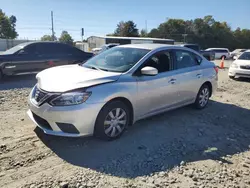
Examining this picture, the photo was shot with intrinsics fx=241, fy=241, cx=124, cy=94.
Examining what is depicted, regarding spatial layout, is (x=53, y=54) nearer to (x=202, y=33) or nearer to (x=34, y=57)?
(x=34, y=57)

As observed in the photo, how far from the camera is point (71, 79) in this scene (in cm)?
383

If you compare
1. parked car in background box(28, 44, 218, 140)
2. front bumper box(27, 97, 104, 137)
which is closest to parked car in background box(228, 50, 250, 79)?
parked car in background box(28, 44, 218, 140)

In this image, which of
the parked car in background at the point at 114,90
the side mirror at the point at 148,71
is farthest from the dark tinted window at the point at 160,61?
the side mirror at the point at 148,71

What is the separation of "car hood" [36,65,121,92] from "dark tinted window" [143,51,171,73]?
883mm

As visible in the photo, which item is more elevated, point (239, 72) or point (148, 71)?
point (148, 71)

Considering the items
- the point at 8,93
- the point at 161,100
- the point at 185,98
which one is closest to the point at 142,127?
the point at 161,100

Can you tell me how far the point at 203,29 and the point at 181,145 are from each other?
6849 cm

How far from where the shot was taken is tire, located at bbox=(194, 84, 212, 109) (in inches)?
233

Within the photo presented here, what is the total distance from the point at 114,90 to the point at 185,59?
239 centimetres

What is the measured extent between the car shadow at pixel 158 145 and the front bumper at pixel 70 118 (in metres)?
0.30

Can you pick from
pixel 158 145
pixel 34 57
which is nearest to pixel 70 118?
pixel 158 145

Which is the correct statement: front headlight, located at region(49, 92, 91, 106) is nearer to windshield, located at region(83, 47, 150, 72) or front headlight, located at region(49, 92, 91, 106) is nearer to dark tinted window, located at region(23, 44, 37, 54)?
windshield, located at region(83, 47, 150, 72)

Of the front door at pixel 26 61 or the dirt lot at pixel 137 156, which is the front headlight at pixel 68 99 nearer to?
the dirt lot at pixel 137 156

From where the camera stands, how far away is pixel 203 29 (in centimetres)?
6662
